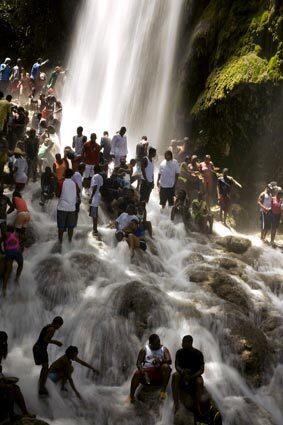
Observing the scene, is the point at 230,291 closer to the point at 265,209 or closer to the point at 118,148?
the point at 265,209

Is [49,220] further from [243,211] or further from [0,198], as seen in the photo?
[243,211]

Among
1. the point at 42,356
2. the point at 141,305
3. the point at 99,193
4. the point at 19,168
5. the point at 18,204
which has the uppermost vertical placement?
the point at 19,168

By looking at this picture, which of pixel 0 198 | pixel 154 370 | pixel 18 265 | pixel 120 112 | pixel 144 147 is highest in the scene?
pixel 120 112

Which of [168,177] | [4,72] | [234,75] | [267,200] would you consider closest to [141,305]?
[168,177]

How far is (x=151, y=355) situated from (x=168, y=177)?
704 centimetres

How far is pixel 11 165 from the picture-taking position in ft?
43.4

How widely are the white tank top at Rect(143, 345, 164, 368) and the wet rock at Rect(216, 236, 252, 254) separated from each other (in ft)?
22.2

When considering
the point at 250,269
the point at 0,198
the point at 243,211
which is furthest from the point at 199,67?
the point at 0,198

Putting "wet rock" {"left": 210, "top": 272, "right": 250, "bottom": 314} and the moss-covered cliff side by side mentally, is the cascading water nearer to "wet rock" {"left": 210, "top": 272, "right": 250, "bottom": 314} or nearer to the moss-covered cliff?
"wet rock" {"left": 210, "top": 272, "right": 250, "bottom": 314}

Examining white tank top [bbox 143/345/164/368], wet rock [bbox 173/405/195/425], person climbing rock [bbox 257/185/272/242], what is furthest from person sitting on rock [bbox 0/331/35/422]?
person climbing rock [bbox 257/185/272/242]

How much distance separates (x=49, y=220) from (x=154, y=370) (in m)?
6.34

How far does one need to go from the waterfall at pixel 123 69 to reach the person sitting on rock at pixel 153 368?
1363cm

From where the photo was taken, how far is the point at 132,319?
9.93 meters

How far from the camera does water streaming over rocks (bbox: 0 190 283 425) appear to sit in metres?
8.31
